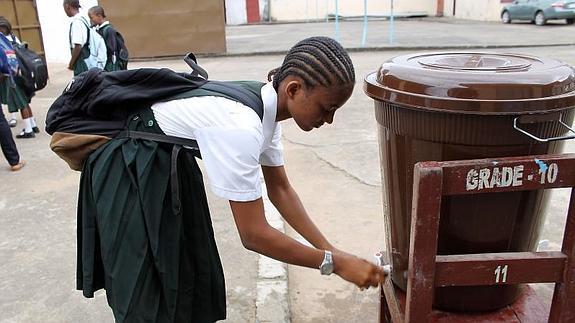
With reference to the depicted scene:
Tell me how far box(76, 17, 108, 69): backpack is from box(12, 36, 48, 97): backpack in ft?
1.75

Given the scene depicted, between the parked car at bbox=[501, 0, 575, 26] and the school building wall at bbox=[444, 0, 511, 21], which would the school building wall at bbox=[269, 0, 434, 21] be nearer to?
the school building wall at bbox=[444, 0, 511, 21]

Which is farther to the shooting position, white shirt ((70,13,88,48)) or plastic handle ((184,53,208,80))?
white shirt ((70,13,88,48))

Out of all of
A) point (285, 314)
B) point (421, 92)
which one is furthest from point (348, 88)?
point (285, 314)

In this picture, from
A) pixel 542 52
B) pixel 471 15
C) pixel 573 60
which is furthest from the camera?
pixel 471 15

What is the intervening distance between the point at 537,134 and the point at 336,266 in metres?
0.77

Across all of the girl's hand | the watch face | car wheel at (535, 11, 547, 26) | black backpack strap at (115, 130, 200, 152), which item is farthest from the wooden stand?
car wheel at (535, 11, 547, 26)

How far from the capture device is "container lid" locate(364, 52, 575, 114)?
166 cm

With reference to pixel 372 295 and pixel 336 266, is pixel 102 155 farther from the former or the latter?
pixel 372 295

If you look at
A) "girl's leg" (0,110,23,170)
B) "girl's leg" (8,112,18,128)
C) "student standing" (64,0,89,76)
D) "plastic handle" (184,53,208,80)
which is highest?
"plastic handle" (184,53,208,80)

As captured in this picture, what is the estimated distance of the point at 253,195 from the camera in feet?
5.16

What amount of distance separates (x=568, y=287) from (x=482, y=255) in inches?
10.8

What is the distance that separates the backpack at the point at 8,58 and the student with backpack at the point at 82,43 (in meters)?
0.67

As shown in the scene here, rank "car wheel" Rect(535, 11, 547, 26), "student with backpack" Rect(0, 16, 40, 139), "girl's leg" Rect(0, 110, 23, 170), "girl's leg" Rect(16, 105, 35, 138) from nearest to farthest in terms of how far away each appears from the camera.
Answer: "girl's leg" Rect(0, 110, 23, 170) → "student with backpack" Rect(0, 16, 40, 139) → "girl's leg" Rect(16, 105, 35, 138) → "car wheel" Rect(535, 11, 547, 26)

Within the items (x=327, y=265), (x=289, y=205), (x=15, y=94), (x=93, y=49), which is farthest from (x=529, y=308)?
(x=15, y=94)
